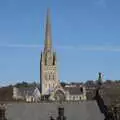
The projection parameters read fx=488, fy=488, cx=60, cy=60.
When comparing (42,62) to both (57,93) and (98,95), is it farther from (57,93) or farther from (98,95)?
(98,95)

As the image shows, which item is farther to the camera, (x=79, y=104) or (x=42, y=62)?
(x=42, y=62)

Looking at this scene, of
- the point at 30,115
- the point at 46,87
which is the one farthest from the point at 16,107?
the point at 46,87

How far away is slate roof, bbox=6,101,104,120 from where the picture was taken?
1946 inches

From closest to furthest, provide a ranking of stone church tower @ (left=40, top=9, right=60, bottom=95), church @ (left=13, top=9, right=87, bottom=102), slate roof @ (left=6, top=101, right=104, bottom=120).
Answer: slate roof @ (left=6, top=101, right=104, bottom=120)
church @ (left=13, top=9, right=87, bottom=102)
stone church tower @ (left=40, top=9, right=60, bottom=95)

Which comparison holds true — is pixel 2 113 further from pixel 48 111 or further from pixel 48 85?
pixel 48 85

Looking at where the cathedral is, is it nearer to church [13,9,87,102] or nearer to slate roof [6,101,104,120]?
church [13,9,87,102]

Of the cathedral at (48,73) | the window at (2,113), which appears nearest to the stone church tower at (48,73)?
the cathedral at (48,73)

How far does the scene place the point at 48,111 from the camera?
50562 mm

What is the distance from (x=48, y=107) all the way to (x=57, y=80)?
13860cm

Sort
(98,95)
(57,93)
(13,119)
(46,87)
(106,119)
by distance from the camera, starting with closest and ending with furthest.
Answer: (13,119) < (106,119) < (98,95) < (57,93) < (46,87)

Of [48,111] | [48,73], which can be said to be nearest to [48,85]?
[48,73]

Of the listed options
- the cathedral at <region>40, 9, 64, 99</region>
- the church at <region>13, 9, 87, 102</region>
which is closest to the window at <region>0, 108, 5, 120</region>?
the church at <region>13, 9, 87, 102</region>

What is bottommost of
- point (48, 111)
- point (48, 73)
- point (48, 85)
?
point (48, 85)

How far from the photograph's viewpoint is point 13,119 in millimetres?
48562
